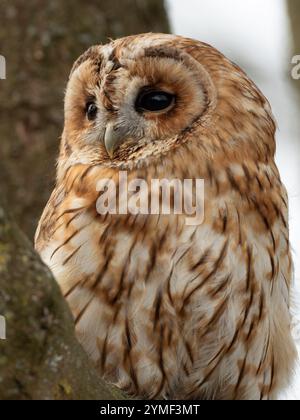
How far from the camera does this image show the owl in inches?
120

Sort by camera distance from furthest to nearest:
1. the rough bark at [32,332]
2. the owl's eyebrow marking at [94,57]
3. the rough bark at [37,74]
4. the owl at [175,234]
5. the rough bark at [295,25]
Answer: the rough bark at [295,25], the rough bark at [37,74], the owl's eyebrow marking at [94,57], the owl at [175,234], the rough bark at [32,332]

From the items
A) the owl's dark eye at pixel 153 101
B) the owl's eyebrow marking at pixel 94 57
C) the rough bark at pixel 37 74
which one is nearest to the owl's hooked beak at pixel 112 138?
Result: the owl's dark eye at pixel 153 101

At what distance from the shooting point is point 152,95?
10.6ft

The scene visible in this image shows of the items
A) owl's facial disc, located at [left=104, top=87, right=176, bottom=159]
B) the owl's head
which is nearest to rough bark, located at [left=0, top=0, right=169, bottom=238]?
the owl's head

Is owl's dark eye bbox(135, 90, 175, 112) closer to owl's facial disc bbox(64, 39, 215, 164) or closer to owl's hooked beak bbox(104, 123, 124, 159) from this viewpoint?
owl's facial disc bbox(64, 39, 215, 164)

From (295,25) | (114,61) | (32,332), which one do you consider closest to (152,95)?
(114,61)

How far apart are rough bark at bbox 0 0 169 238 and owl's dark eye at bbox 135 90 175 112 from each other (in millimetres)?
863

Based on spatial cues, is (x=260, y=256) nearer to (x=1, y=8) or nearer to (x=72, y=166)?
(x=72, y=166)

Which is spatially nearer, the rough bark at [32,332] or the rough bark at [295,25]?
the rough bark at [32,332]

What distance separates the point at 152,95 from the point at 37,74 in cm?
105

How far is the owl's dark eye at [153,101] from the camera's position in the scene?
3.22 metres

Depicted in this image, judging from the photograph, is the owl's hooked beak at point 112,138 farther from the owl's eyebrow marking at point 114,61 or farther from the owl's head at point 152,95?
the owl's eyebrow marking at point 114,61

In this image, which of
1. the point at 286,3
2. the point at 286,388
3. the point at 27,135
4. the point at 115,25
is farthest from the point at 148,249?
the point at 286,3

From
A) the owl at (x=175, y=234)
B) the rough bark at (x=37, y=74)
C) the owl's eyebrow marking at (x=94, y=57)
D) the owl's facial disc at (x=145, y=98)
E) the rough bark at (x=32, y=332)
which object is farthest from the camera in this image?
the rough bark at (x=37, y=74)
